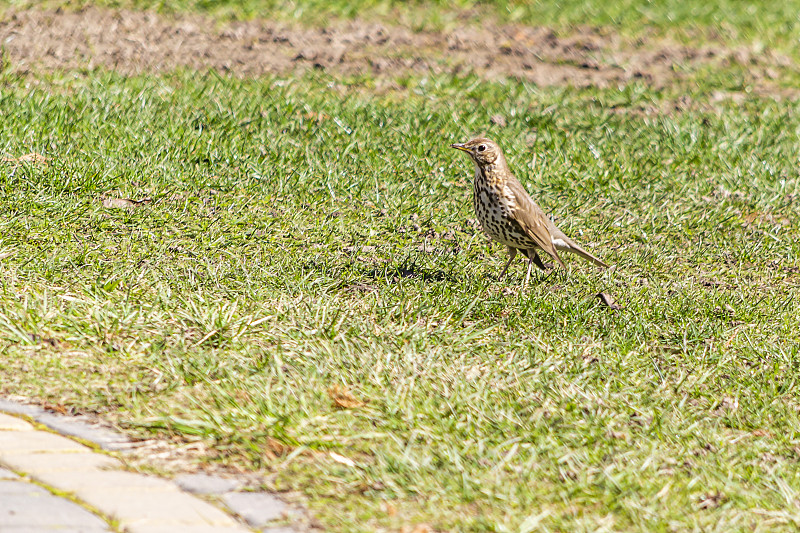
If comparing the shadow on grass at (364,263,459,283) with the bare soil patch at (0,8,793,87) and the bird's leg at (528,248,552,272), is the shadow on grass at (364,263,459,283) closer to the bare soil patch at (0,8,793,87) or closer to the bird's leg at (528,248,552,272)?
the bird's leg at (528,248,552,272)

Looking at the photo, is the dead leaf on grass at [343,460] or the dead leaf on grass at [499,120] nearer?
the dead leaf on grass at [343,460]

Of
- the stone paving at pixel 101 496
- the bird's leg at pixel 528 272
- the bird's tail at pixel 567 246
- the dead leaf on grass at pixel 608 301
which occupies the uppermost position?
the bird's tail at pixel 567 246

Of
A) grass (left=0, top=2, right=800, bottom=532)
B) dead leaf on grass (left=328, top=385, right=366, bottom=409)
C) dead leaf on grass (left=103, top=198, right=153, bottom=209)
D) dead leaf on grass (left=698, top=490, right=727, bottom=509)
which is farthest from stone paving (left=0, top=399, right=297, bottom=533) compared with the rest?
dead leaf on grass (left=103, top=198, right=153, bottom=209)

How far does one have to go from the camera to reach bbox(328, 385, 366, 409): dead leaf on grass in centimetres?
496

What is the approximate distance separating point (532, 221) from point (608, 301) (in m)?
0.76

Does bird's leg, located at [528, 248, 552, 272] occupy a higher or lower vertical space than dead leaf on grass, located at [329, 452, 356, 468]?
higher

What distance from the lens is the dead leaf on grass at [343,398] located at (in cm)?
496

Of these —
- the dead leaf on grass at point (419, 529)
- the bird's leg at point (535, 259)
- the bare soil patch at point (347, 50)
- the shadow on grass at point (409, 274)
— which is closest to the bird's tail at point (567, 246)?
the bird's leg at point (535, 259)

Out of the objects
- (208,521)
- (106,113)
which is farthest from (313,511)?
(106,113)

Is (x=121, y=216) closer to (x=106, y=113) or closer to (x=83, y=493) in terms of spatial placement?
(x=106, y=113)

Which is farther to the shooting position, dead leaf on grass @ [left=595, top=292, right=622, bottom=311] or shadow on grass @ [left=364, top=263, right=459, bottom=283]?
shadow on grass @ [left=364, top=263, right=459, bottom=283]

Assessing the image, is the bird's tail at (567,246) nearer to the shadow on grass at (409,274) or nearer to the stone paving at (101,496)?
the shadow on grass at (409,274)

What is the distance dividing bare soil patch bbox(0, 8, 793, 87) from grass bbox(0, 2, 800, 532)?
672 millimetres

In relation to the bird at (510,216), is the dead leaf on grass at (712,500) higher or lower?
lower
